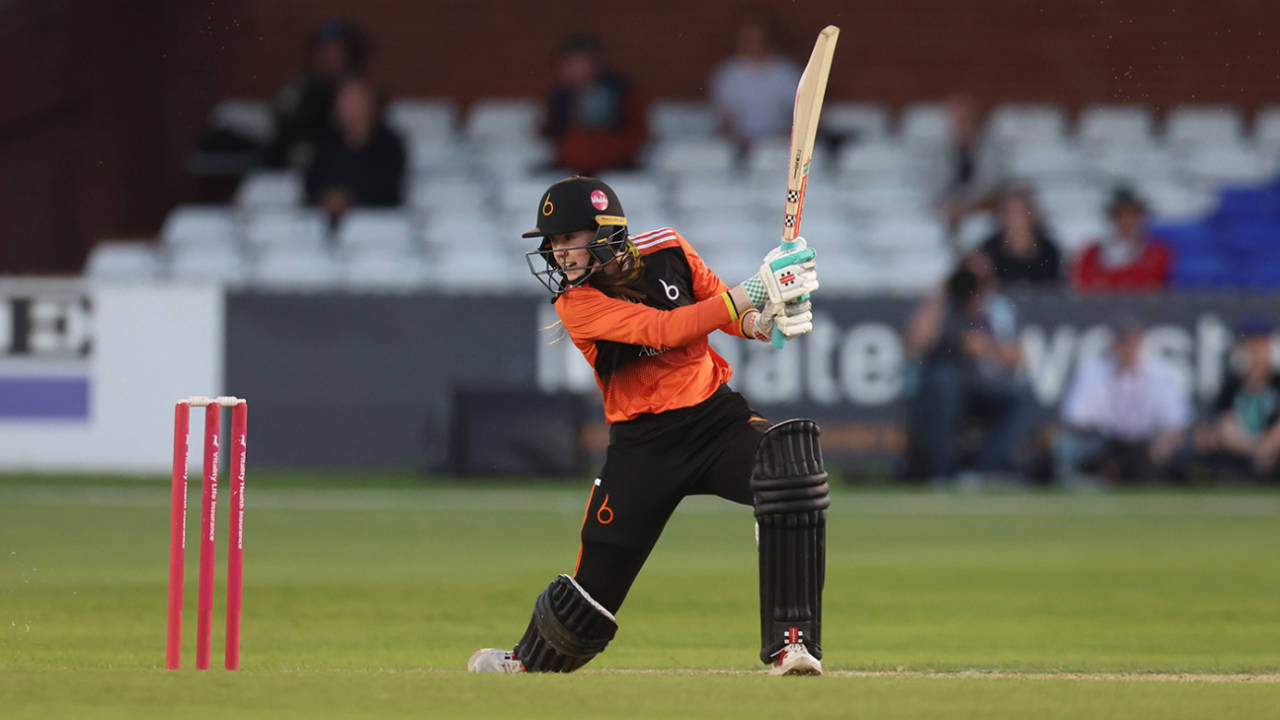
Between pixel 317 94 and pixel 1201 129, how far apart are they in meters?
8.36

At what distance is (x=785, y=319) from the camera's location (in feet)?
17.8

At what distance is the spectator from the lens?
44.0ft

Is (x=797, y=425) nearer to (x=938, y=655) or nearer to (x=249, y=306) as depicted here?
(x=938, y=655)

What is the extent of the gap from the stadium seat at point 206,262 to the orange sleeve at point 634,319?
9.39 m

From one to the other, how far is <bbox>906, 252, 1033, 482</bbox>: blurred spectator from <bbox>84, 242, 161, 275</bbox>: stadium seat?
6.22 m

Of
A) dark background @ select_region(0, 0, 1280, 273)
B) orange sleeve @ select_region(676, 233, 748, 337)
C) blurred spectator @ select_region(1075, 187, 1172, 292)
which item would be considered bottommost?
orange sleeve @ select_region(676, 233, 748, 337)

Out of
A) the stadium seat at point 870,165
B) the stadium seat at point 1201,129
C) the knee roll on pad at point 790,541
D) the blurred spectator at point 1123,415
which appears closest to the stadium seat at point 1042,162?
the stadium seat at point 870,165

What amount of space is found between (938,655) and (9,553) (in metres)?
5.45

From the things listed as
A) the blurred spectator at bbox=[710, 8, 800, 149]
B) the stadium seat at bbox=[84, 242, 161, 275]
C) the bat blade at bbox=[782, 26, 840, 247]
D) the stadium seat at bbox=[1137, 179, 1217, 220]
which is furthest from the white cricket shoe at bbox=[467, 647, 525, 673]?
the stadium seat at bbox=[1137, 179, 1217, 220]

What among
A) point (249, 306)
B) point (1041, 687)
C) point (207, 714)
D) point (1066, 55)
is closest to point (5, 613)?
point (207, 714)

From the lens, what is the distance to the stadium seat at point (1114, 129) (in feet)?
57.4

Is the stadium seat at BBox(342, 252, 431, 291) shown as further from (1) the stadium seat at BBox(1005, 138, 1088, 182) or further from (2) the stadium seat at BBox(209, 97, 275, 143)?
(1) the stadium seat at BBox(1005, 138, 1088, 182)

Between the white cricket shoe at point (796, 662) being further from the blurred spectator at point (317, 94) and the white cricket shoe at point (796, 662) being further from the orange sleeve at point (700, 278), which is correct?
the blurred spectator at point (317, 94)

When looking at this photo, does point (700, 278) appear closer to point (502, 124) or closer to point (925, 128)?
point (502, 124)
